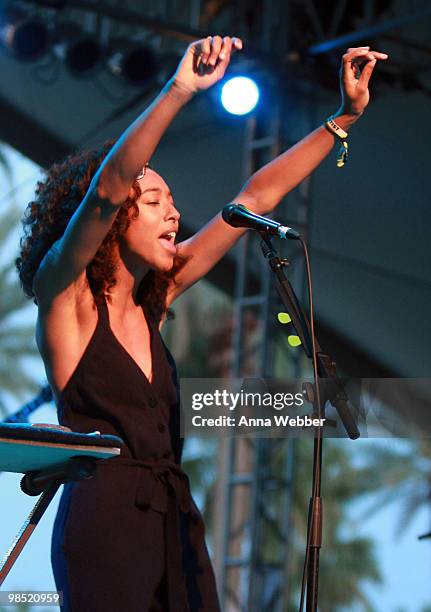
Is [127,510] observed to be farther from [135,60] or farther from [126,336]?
[135,60]

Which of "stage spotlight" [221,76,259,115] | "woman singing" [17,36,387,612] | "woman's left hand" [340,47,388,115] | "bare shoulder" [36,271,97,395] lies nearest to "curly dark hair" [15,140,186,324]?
"woman singing" [17,36,387,612]

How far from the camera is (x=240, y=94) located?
173 inches

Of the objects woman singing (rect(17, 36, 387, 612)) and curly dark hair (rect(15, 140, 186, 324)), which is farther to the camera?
curly dark hair (rect(15, 140, 186, 324))

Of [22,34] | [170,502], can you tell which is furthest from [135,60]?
[170,502]

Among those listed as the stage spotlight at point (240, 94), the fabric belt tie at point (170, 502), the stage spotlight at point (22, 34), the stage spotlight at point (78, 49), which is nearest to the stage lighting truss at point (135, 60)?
the stage spotlight at point (78, 49)

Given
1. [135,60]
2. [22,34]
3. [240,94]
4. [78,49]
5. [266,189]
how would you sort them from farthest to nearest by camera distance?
[135,60]
[78,49]
[22,34]
[240,94]
[266,189]

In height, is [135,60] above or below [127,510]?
above

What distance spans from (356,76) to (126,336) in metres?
0.88

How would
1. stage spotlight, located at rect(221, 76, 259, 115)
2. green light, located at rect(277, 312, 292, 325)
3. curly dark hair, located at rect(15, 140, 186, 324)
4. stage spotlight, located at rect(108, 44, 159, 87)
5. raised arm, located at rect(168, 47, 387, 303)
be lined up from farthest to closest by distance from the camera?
stage spotlight, located at rect(108, 44, 159, 87) < stage spotlight, located at rect(221, 76, 259, 115) < raised arm, located at rect(168, 47, 387, 303) < curly dark hair, located at rect(15, 140, 186, 324) < green light, located at rect(277, 312, 292, 325)

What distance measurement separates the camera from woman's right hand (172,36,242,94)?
2291 millimetres

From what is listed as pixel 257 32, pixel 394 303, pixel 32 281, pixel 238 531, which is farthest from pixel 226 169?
pixel 32 281

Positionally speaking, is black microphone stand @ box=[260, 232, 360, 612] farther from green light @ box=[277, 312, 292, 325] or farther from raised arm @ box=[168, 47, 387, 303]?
raised arm @ box=[168, 47, 387, 303]

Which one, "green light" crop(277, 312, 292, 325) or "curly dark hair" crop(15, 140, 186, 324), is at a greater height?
"curly dark hair" crop(15, 140, 186, 324)

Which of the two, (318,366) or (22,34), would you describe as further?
(22,34)
